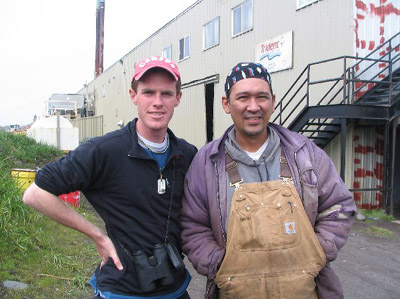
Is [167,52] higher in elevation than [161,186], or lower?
higher

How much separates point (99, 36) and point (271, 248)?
42536mm

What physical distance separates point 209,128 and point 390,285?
1233 cm

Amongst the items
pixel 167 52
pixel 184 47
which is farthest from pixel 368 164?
pixel 167 52

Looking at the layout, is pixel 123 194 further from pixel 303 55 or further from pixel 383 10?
pixel 383 10

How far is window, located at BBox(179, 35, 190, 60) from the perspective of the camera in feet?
59.3

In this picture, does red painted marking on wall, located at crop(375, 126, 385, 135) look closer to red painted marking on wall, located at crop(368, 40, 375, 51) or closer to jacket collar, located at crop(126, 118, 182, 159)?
red painted marking on wall, located at crop(368, 40, 375, 51)

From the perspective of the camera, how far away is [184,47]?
60.7 feet

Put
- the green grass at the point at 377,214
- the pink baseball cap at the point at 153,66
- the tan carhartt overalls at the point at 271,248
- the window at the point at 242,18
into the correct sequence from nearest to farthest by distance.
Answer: the tan carhartt overalls at the point at 271,248 < the pink baseball cap at the point at 153,66 < the green grass at the point at 377,214 < the window at the point at 242,18

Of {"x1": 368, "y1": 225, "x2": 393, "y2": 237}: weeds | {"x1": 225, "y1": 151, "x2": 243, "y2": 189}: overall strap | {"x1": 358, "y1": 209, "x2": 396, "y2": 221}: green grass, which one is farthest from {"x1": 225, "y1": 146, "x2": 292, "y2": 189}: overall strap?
{"x1": 358, "y1": 209, "x2": 396, "y2": 221}: green grass

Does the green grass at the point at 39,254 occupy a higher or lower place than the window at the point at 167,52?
lower

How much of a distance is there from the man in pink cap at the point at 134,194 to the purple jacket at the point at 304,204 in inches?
4.3

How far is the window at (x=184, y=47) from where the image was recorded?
18.1 m

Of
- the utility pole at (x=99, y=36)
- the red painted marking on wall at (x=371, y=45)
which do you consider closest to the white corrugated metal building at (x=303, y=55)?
the red painted marking on wall at (x=371, y=45)

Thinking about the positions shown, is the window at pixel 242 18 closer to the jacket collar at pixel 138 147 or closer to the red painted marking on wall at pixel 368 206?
the red painted marking on wall at pixel 368 206
